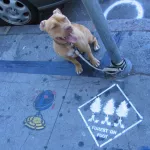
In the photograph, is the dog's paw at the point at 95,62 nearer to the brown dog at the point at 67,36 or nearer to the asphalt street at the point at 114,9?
the brown dog at the point at 67,36

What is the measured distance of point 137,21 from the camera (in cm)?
379

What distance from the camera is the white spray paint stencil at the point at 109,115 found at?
9.66 feet

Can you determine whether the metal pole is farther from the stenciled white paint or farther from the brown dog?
the stenciled white paint

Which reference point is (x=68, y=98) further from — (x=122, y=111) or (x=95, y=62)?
(x=122, y=111)

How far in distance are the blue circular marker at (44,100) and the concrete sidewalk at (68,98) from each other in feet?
0.19

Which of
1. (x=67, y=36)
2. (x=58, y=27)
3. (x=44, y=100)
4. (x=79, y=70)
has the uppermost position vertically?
(x=58, y=27)

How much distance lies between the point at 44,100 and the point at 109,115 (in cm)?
91

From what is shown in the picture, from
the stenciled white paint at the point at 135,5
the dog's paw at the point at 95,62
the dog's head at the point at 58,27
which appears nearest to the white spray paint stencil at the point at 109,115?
the dog's paw at the point at 95,62

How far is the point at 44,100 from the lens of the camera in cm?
350

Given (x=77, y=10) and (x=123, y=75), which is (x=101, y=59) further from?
(x=77, y=10)

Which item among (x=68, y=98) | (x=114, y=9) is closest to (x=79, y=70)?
(x=68, y=98)

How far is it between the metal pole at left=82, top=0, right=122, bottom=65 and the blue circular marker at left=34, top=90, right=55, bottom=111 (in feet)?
3.10

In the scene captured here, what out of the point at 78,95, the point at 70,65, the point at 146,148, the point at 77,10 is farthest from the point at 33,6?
the point at 146,148

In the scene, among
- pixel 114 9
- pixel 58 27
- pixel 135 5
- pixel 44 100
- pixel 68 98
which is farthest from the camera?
pixel 114 9
